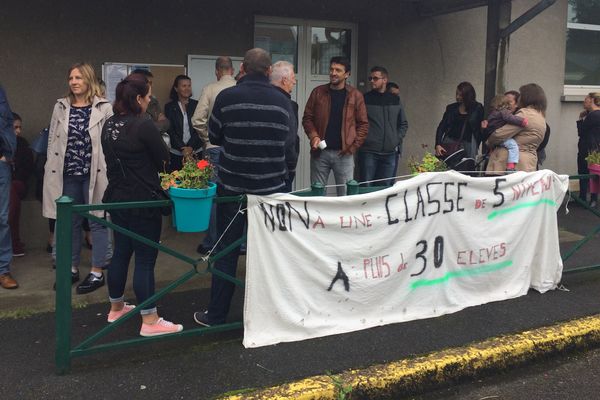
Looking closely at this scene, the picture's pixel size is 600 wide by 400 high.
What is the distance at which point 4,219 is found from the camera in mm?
4531

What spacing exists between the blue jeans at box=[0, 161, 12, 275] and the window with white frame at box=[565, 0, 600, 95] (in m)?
8.06

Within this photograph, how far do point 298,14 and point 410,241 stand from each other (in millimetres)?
4018

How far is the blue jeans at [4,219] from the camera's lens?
4480 millimetres

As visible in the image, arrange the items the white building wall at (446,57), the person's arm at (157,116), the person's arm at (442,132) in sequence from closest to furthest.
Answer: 1. the person's arm at (157,116)
2. the person's arm at (442,132)
3. the white building wall at (446,57)

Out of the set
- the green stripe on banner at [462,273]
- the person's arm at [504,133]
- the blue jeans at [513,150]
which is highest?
the person's arm at [504,133]

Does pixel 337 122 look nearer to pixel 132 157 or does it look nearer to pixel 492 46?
pixel 492 46

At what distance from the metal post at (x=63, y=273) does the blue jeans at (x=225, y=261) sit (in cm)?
93

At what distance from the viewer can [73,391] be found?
3.06m

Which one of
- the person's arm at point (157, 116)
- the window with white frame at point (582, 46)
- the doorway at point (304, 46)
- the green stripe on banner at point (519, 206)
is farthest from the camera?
the window with white frame at point (582, 46)

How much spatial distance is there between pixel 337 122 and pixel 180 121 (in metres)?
1.66

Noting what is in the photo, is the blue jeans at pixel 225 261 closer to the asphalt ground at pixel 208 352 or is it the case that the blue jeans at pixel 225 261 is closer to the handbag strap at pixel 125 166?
the asphalt ground at pixel 208 352

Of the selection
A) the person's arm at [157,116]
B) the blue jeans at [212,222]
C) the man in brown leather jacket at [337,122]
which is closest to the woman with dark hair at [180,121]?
the person's arm at [157,116]

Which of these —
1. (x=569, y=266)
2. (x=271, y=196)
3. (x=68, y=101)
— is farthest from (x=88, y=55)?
(x=569, y=266)

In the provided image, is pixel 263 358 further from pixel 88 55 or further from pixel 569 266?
pixel 88 55
